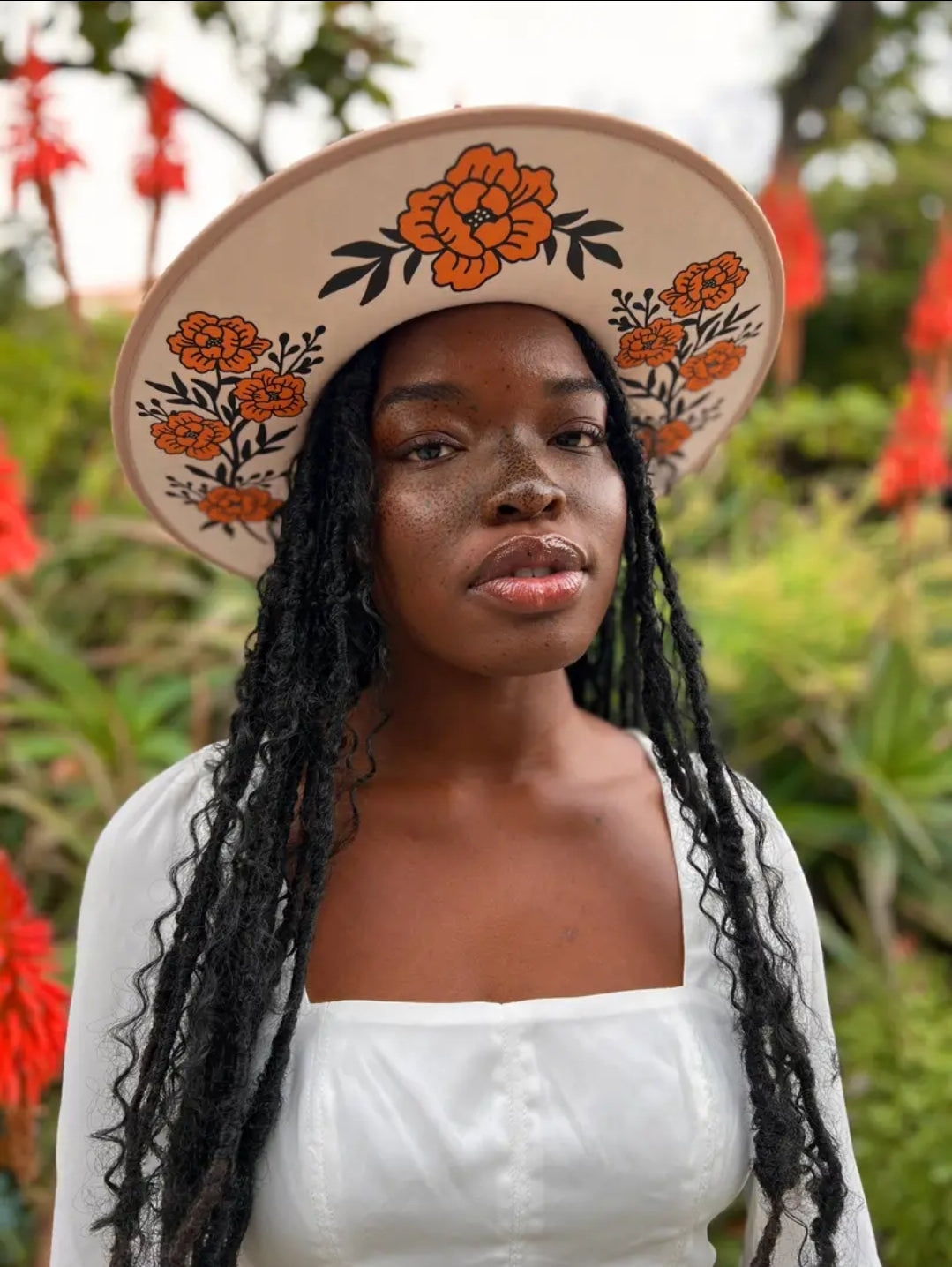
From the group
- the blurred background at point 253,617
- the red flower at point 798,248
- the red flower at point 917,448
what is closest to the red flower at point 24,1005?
the blurred background at point 253,617

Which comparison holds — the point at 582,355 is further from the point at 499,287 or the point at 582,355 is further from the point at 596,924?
the point at 596,924

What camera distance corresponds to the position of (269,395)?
4.56 ft

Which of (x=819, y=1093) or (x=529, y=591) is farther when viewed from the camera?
(x=819, y=1093)

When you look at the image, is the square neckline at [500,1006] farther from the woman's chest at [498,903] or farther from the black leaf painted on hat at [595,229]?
the black leaf painted on hat at [595,229]

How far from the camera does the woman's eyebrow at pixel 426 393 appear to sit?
51.7 inches

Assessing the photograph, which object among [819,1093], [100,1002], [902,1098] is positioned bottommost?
[902,1098]

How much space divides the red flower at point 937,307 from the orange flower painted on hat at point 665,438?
220 centimetres

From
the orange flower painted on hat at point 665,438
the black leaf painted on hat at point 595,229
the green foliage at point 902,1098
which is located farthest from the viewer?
the green foliage at point 902,1098

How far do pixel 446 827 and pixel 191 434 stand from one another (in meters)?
0.56

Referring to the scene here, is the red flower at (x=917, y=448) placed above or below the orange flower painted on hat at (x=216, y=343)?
above

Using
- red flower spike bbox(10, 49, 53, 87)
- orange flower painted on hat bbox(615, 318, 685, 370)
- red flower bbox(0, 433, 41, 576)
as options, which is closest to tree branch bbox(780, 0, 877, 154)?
red flower spike bbox(10, 49, 53, 87)

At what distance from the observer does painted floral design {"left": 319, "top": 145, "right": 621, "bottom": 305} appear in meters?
1.17

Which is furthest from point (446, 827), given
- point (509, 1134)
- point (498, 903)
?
point (509, 1134)

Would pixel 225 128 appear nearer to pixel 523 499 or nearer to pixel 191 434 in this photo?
pixel 191 434
